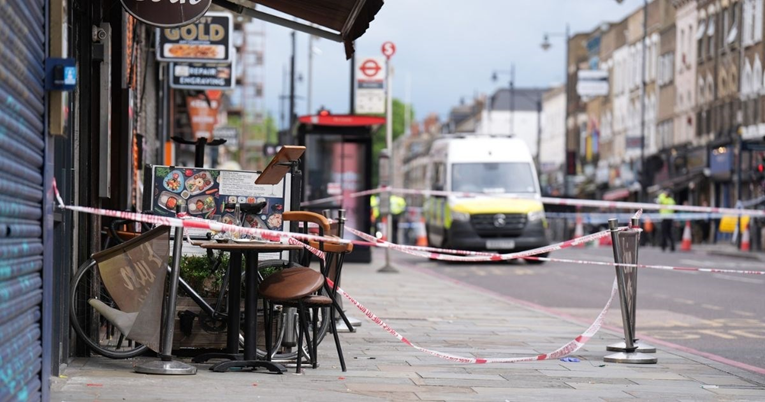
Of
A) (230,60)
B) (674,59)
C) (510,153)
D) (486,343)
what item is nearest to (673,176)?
(674,59)

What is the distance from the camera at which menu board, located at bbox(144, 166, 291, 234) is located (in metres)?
10.4

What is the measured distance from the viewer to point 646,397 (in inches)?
346

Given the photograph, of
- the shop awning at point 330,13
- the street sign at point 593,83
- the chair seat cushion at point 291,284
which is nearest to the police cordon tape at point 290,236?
the chair seat cushion at point 291,284

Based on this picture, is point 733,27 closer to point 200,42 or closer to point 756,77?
point 756,77

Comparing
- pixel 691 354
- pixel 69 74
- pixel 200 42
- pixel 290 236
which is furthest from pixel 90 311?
pixel 200 42

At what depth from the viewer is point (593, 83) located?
80.4 metres

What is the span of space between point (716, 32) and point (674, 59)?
9473 millimetres

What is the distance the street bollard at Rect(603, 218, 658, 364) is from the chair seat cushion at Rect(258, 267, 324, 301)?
9.21 ft

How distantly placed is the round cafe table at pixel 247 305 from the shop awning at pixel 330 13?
2.12m

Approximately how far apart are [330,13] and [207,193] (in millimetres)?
1905

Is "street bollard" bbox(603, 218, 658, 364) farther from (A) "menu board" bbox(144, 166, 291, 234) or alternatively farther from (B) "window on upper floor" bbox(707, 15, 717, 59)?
(B) "window on upper floor" bbox(707, 15, 717, 59)

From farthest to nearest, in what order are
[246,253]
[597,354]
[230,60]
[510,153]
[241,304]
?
[510,153]
[230,60]
[597,354]
[241,304]
[246,253]

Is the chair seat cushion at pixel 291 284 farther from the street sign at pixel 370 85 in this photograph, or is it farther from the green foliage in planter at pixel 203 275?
the street sign at pixel 370 85

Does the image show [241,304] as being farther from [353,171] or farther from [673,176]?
[673,176]
